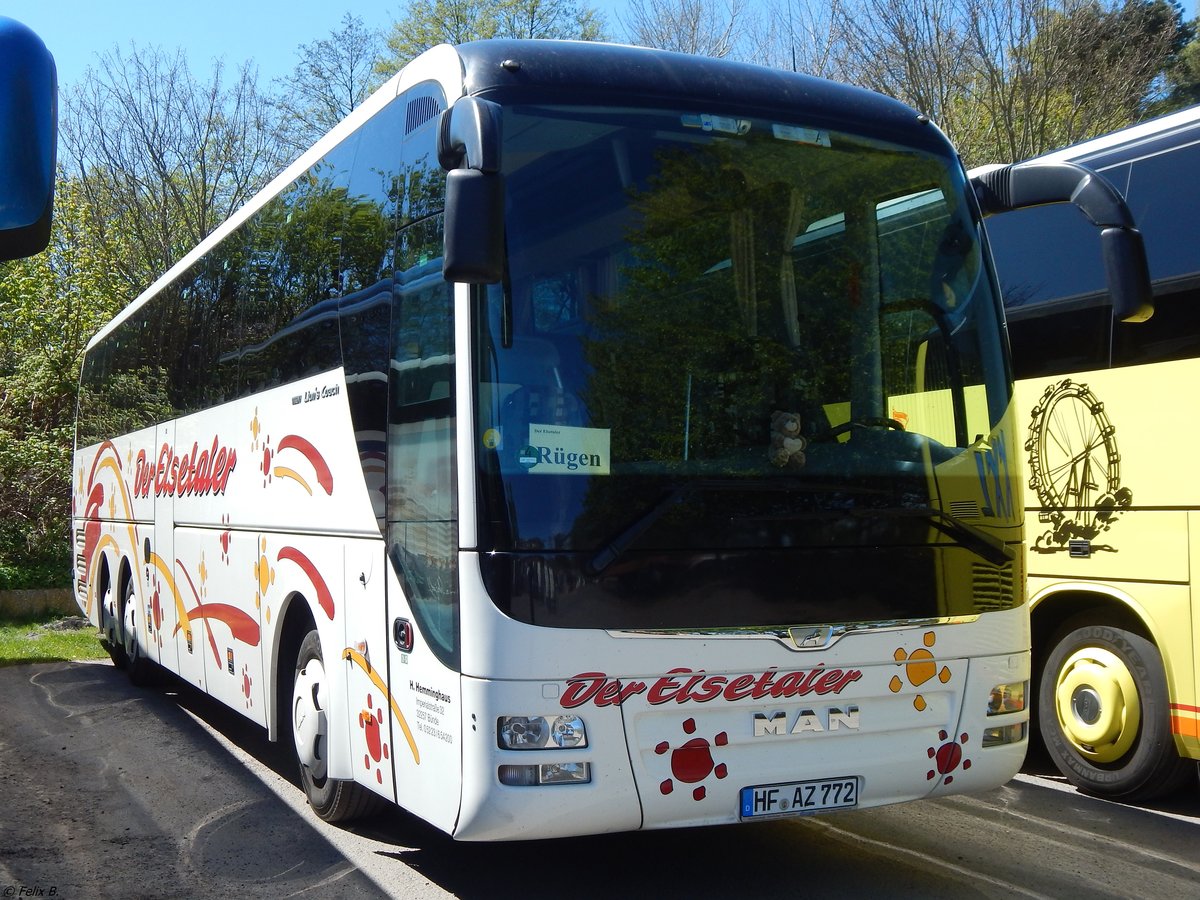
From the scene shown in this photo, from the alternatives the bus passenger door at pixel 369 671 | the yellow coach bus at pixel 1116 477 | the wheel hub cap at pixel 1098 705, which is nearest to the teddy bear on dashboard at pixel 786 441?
the bus passenger door at pixel 369 671

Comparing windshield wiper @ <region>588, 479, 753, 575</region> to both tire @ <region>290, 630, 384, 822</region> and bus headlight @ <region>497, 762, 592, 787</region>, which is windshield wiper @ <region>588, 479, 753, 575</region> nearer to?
bus headlight @ <region>497, 762, 592, 787</region>

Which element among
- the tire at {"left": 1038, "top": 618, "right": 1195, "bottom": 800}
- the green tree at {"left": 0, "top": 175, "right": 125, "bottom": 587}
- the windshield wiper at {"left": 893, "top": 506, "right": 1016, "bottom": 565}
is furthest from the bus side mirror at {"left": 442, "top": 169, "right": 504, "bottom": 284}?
the green tree at {"left": 0, "top": 175, "right": 125, "bottom": 587}

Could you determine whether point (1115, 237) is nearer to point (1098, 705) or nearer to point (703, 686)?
point (703, 686)

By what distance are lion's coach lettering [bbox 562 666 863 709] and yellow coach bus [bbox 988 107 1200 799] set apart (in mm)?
2738

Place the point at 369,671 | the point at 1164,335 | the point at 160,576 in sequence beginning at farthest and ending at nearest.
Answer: the point at 160,576 → the point at 1164,335 → the point at 369,671

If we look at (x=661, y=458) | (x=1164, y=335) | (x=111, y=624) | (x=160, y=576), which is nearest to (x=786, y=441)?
(x=661, y=458)

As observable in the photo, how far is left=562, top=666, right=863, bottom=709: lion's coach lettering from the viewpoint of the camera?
14.8 feet

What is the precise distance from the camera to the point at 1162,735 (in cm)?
681

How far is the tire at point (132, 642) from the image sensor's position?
37.4 feet

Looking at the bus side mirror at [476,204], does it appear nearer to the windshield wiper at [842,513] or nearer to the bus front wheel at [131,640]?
→ the windshield wiper at [842,513]

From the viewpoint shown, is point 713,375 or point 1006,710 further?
point 1006,710

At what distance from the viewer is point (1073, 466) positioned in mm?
7285

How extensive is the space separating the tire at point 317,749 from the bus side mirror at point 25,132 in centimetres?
401

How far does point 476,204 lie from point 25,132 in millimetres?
2142
